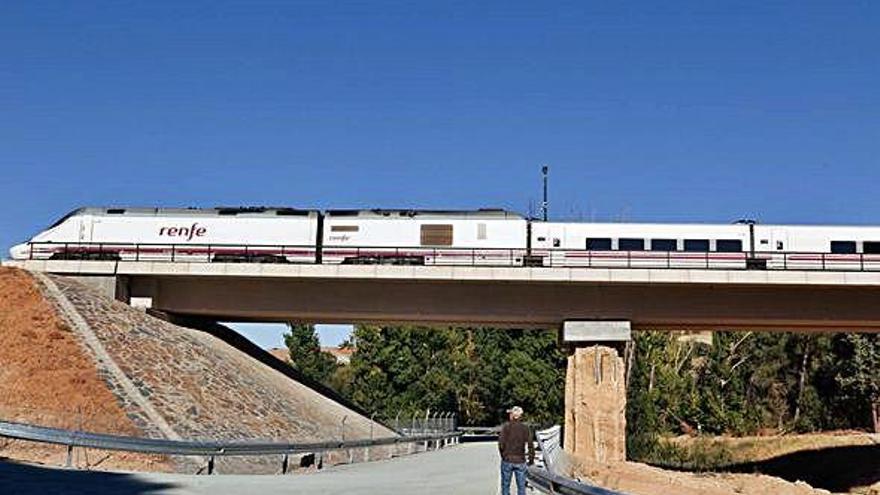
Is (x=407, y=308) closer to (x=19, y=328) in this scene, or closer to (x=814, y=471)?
(x=19, y=328)

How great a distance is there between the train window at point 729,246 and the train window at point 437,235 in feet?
41.8

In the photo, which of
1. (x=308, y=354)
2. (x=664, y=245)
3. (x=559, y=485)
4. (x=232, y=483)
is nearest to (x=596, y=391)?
(x=664, y=245)

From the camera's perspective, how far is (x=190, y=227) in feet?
156

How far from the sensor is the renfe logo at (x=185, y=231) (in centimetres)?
4741

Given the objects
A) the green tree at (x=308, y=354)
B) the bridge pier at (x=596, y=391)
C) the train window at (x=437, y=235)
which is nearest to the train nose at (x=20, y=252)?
the train window at (x=437, y=235)

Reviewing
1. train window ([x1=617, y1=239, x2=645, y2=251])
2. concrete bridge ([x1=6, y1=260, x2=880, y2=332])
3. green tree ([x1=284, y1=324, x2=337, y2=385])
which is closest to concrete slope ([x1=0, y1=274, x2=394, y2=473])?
concrete bridge ([x1=6, y1=260, x2=880, y2=332])

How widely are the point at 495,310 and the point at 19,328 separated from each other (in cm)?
2027

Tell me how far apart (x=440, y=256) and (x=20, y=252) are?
67.2 feet

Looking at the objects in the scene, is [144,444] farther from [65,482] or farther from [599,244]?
[599,244]

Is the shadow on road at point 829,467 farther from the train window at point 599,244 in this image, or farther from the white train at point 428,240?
the train window at point 599,244

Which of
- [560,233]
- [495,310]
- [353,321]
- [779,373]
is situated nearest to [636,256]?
[560,233]

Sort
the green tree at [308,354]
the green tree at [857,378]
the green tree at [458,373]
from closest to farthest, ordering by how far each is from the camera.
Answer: the green tree at [857,378], the green tree at [458,373], the green tree at [308,354]

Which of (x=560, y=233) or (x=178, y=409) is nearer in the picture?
(x=178, y=409)

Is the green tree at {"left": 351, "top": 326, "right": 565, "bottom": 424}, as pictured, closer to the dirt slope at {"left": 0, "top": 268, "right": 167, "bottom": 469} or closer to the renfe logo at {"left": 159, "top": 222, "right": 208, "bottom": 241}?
the renfe logo at {"left": 159, "top": 222, "right": 208, "bottom": 241}
